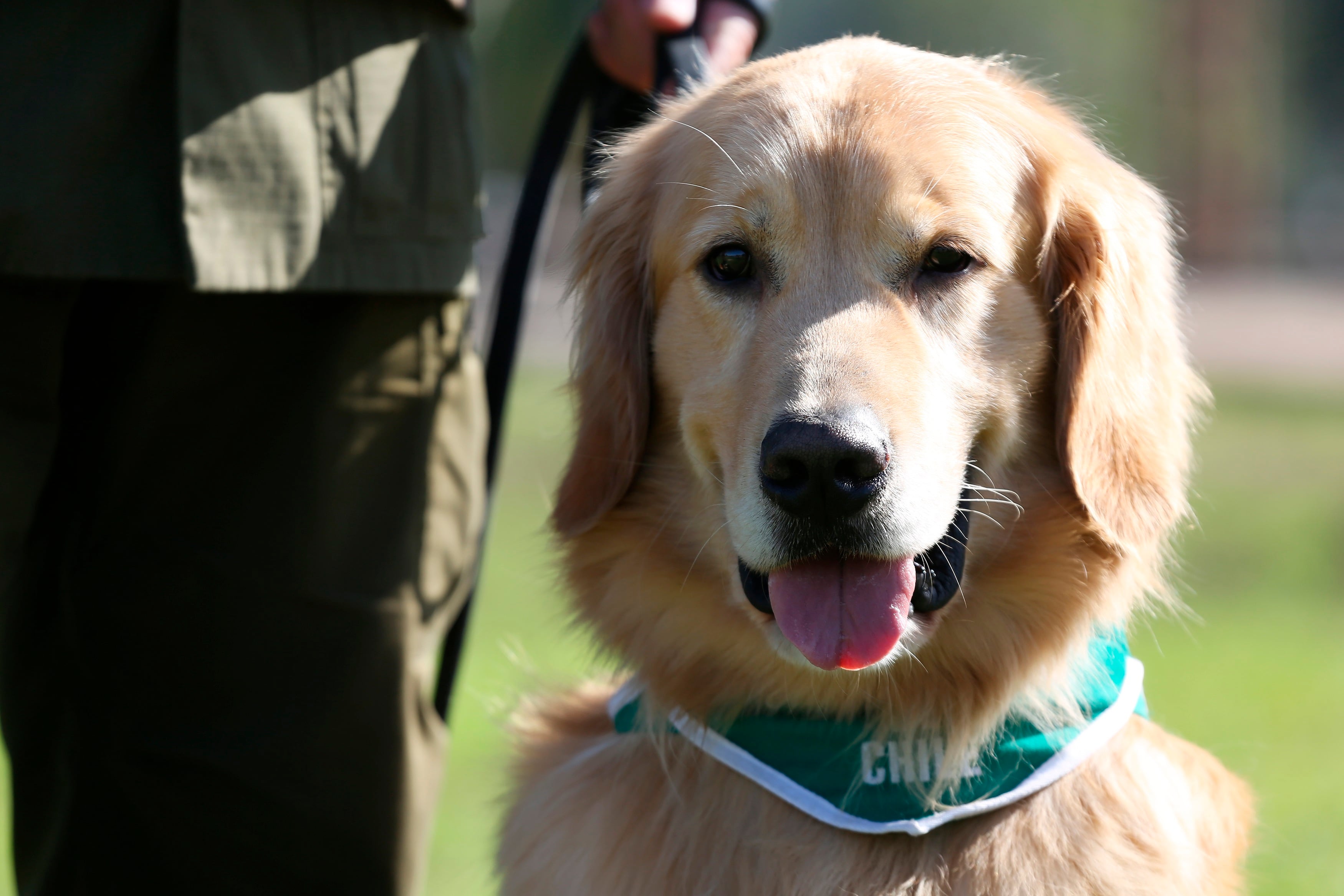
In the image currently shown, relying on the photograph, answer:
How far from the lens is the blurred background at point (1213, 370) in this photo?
14.3 feet

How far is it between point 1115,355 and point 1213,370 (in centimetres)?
1599

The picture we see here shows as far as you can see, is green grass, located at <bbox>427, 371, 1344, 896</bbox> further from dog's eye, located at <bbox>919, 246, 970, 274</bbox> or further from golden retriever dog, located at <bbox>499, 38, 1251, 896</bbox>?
dog's eye, located at <bbox>919, 246, 970, 274</bbox>

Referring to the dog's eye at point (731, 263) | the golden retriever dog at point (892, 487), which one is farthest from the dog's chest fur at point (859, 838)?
the dog's eye at point (731, 263)

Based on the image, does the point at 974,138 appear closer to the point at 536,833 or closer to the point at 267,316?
the point at 267,316

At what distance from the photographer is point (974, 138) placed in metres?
2.38

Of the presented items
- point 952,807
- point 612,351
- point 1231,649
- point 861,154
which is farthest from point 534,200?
point 1231,649

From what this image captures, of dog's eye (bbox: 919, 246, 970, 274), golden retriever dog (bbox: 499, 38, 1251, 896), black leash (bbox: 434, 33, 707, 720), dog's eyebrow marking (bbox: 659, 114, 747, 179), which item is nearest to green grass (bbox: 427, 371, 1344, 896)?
black leash (bbox: 434, 33, 707, 720)

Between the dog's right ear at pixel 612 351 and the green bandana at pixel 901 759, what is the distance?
0.53 meters

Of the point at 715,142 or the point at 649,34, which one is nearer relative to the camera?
the point at 715,142

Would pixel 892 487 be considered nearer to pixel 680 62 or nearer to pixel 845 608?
pixel 845 608

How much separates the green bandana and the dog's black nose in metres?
0.49

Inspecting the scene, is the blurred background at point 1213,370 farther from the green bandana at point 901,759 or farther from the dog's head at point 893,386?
the green bandana at point 901,759

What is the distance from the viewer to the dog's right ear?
102 inches

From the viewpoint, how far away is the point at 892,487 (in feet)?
6.79
